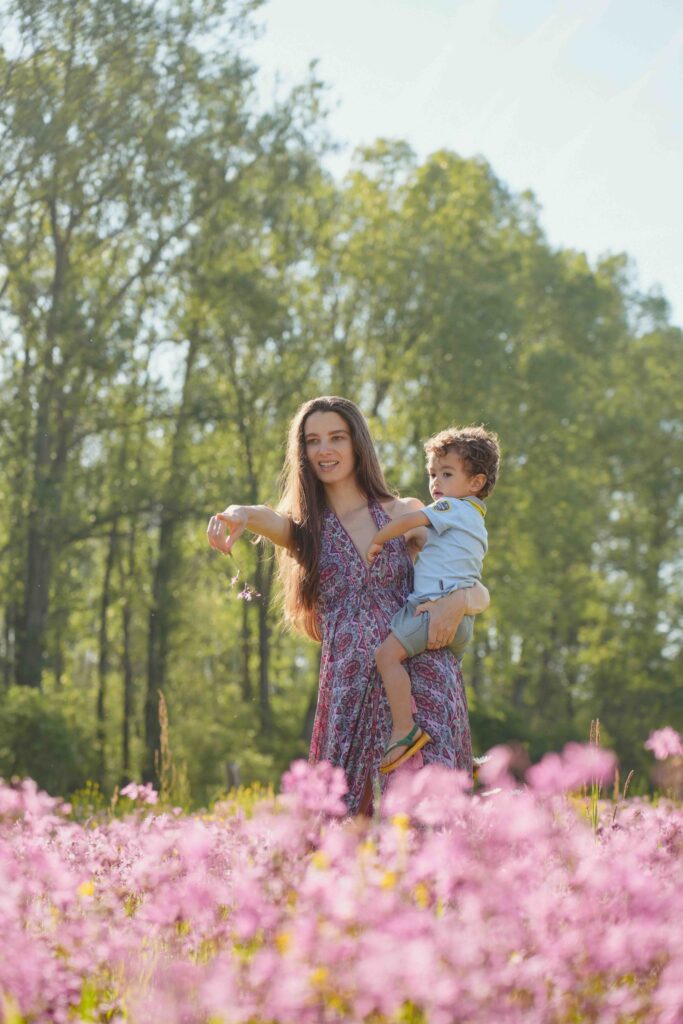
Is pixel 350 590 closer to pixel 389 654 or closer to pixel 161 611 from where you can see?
pixel 389 654

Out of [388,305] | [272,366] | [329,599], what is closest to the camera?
[329,599]

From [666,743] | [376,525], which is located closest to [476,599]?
[376,525]

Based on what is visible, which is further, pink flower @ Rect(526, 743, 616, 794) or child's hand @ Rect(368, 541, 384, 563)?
child's hand @ Rect(368, 541, 384, 563)

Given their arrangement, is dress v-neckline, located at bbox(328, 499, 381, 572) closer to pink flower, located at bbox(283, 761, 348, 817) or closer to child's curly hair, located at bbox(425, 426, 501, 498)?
child's curly hair, located at bbox(425, 426, 501, 498)

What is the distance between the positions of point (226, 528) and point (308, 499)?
678 millimetres

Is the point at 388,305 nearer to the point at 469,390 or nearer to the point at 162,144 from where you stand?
the point at 469,390

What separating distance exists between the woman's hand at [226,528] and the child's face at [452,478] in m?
0.84

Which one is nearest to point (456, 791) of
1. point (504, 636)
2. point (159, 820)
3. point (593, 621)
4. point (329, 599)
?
point (159, 820)

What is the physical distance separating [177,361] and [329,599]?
20.0m

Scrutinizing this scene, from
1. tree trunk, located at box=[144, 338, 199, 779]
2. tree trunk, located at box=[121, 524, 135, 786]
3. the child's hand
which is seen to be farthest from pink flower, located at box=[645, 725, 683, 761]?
tree trunk, located at box=[121, 524, 135, 786]

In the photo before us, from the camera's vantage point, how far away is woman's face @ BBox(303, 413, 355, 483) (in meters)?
5.42

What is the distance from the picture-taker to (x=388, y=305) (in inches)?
1032

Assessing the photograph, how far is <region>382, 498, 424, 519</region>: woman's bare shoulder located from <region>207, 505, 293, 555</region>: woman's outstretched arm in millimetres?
436

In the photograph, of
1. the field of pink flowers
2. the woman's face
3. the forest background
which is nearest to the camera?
the field of pink flowers
